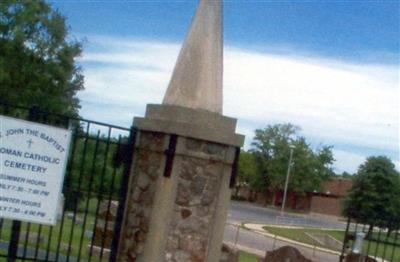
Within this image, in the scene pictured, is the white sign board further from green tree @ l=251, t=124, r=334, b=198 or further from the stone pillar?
green tree @ l=251, t=124, r=334, b=198

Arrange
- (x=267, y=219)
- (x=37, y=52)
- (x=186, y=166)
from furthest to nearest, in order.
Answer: (x=267, y=219), (x=37, y=52), (x=186, y=166)

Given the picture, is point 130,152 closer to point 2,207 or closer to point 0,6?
point 2,207

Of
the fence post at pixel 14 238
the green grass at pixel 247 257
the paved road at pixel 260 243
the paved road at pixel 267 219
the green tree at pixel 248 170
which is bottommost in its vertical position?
the paved road at pixel 267 219

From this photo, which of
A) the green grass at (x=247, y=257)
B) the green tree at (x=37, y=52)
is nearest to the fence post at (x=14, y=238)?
the green grass at (x=247, y=257)

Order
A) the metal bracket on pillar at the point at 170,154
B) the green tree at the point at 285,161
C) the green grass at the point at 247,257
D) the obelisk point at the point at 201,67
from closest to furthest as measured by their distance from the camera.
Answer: the metal bracket on pillar at the point at 170,154 → the obelisk point at the point at 201,67 → the green grass at the point at 247,257 → the green tree at the point at 285,161

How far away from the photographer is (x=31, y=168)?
816cm

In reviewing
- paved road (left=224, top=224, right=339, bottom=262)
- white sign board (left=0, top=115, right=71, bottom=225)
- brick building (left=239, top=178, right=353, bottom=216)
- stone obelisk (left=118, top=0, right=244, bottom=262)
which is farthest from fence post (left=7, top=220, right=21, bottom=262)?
brick building (left=239, top=178, right=353, bottom=216)

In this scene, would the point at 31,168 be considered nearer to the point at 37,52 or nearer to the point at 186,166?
the point at 186,166

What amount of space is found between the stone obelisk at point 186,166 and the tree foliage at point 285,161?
84.4 meters

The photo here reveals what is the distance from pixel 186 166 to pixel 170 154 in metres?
0.22

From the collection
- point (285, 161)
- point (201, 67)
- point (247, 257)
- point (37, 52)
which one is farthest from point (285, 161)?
point (201, 67)

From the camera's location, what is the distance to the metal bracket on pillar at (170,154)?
8438 millimetres

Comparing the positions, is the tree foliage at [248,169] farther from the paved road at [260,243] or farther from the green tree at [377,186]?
the paved road at [260,243]

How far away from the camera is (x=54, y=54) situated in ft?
171
